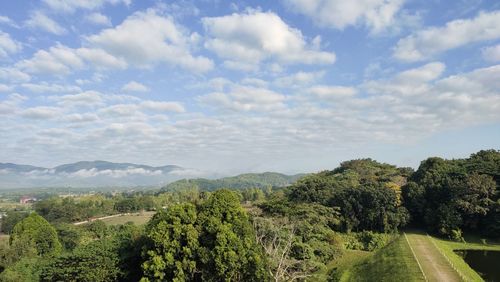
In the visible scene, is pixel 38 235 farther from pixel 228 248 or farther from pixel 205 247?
pixel 228 248

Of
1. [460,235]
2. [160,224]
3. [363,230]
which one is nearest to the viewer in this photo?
[160,224]

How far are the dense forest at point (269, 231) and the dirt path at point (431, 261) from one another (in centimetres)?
448

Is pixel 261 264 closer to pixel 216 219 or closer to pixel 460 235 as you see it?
pixel 216 219

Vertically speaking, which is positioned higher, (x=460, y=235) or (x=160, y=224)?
(x=160, y=224)

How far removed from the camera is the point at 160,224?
24.0 m

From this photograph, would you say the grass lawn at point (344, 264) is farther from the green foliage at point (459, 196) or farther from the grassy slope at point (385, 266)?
Result: the green foliage at point (459, 196)

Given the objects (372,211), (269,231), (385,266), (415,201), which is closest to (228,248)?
(269,231)

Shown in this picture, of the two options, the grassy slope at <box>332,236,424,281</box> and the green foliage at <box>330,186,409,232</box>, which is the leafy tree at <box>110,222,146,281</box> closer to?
the grassy slope at <box>332,236,424,281</box>

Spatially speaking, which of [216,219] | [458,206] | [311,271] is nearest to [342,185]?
[458,206]

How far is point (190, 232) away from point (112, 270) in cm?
670

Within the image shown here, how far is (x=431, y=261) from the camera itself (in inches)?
1150

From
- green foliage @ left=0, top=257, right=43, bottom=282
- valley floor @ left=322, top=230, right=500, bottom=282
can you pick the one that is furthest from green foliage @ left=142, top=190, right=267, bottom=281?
green foliage @ left=0, top=257, right=43, bottom=282

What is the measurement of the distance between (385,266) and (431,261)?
3511mm

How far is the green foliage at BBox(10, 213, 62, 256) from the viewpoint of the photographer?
4309cm
